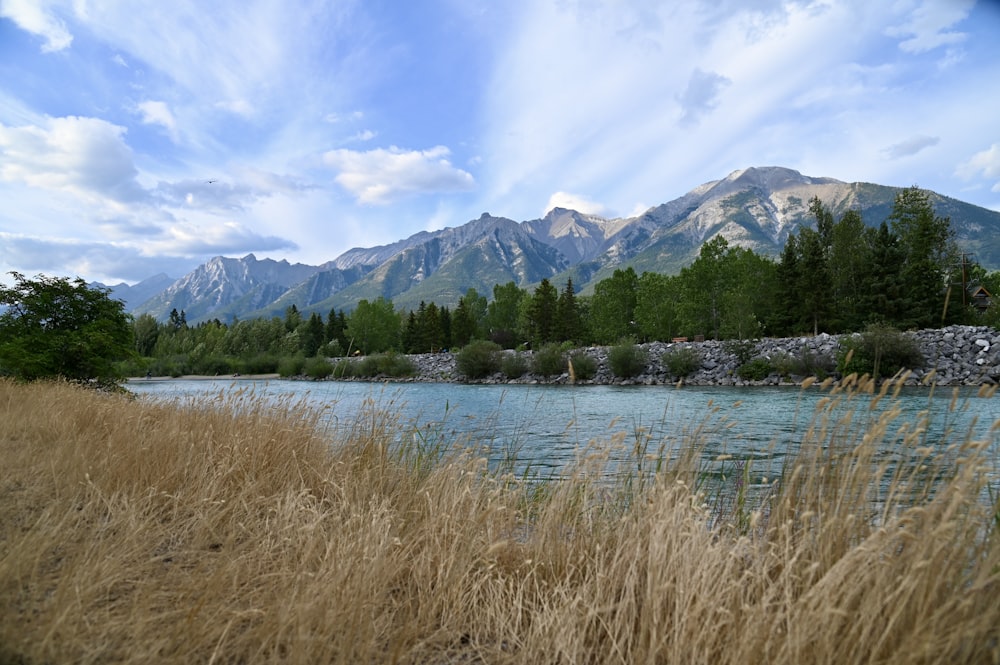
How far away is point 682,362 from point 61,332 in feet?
110

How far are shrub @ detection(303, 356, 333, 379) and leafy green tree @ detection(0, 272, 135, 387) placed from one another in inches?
1561

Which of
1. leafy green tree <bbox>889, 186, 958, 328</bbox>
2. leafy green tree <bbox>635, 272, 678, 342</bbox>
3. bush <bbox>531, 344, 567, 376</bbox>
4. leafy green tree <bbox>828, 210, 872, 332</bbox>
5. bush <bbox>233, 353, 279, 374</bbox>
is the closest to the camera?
leafy green tree <bbox>889, 186, 958, 328</bbox>

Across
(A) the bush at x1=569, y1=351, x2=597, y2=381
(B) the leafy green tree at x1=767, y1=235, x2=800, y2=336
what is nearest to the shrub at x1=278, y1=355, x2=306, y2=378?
(A) the bush at x1=569, y1=351, x2=597, y2=381

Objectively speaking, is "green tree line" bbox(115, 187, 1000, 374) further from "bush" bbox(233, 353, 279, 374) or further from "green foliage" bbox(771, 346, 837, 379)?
"green foliage" bbox(771, 346, 837, 379)

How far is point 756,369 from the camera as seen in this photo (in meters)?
32.7

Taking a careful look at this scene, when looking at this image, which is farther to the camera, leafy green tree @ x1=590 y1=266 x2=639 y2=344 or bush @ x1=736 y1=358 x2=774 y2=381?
leafy green tree @ x1=590 y1=266 x2=639 y2=344

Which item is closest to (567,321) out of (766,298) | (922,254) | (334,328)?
(766,298)

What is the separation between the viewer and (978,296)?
149 ft

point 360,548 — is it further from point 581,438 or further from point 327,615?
point 581,438

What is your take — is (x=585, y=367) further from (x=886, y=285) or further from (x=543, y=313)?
(x=543, y=313)

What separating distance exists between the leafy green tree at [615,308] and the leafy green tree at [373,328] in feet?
109

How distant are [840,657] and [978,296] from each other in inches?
2378

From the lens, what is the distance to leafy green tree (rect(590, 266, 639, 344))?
57797 millimetres

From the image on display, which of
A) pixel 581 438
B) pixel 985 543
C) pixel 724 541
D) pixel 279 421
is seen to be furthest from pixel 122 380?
pixel 985 543
